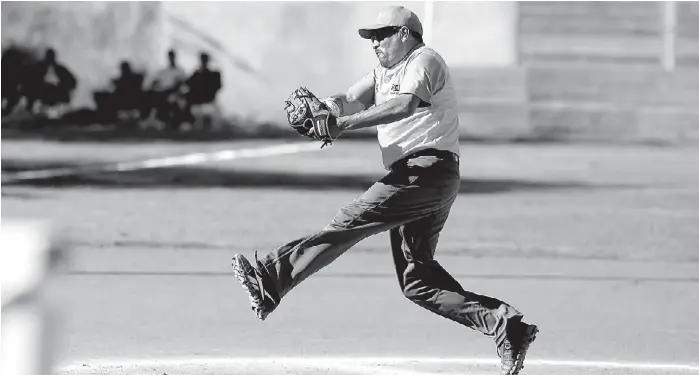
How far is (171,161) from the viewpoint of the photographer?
77.0 ft

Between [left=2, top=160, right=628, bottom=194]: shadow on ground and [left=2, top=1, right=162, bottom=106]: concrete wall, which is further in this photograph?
[left=2, top=1, right=162, bottom=106]: concrete wall

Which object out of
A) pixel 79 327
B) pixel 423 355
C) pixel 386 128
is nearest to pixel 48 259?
pixel 386 128

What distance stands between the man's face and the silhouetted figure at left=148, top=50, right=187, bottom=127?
20697mm

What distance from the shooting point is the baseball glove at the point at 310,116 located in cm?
574

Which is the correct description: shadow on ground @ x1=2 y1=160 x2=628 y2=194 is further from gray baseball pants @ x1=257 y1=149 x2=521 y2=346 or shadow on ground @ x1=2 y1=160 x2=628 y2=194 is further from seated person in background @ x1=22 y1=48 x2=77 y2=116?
gray baseball pants @ x1=257 y1=149 x2=521 y2=346

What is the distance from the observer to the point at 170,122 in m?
27.6

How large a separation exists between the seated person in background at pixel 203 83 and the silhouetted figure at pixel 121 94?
1009 millimetres

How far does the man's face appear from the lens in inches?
233

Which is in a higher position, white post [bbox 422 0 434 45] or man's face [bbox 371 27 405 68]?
man's face [bbox 371 27 405 68]

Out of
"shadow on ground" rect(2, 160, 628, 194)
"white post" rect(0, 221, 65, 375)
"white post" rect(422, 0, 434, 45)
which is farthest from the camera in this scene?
"white post" rect(422, 0, 434, 45)

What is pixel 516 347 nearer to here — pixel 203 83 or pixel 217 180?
pixel 217 180

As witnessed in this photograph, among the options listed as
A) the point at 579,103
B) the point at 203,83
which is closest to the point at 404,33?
the point at 203,83

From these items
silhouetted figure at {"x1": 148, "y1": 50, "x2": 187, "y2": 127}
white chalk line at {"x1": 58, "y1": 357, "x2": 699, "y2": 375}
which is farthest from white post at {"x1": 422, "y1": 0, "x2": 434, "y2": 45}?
white chalk line at {"x1": 58, "y1": 357, "x2": 699, "y2": 375}

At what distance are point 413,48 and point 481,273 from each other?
5.07 m
